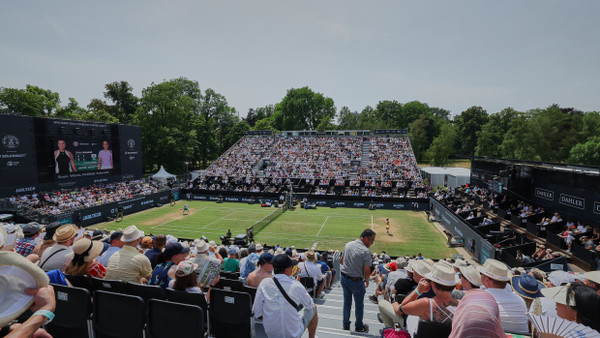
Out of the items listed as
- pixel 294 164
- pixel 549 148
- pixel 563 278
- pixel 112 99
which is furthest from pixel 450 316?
pixel 112 99

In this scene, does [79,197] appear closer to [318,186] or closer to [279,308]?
[318,186]

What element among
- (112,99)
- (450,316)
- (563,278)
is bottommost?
(563,278)

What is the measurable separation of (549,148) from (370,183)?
32217mm

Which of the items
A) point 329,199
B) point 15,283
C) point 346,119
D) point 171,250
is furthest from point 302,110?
point 15,283

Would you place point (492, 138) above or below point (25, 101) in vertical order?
below

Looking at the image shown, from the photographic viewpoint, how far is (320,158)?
44.6 metres

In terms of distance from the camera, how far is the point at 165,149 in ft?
157

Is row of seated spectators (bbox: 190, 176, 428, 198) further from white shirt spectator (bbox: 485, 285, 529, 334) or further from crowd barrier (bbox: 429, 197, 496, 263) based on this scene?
white shirt spectator (bbox: 485, 285, 529, 334)

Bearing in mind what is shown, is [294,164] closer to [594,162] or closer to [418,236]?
[418,236]

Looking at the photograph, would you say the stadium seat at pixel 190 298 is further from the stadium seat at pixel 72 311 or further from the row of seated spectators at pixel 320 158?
the row of seated spectators at pixel 320 158

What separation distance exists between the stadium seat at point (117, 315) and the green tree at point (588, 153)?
5060 centimetres

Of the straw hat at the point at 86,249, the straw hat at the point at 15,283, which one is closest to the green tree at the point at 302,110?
the straw hat at the point at 86,249

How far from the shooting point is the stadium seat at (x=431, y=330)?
3.13 metres

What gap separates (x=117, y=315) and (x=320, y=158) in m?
41.3
